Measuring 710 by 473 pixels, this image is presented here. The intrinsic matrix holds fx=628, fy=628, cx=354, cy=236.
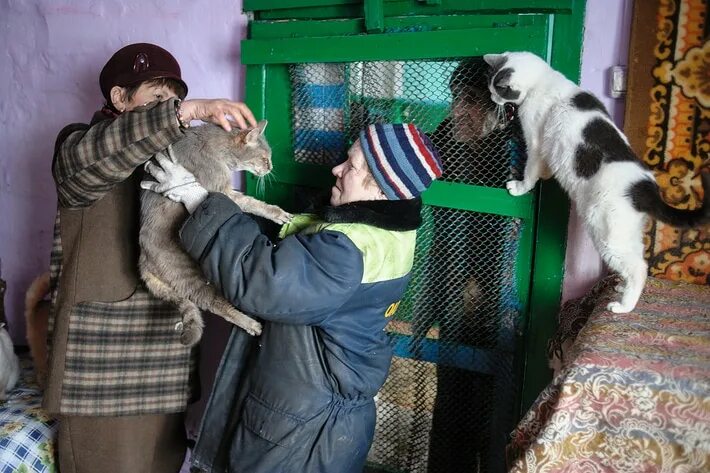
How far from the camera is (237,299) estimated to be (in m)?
1.37

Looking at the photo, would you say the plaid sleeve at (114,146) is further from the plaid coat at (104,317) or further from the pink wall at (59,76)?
the pink wall at (59,76)

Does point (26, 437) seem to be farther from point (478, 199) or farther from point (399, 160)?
point (478, 199)

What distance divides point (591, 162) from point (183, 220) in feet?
3.25

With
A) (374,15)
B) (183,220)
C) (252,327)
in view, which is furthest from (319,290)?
(374,15)

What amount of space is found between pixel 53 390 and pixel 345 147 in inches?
42.3

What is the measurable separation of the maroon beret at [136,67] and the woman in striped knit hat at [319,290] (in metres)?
0.32

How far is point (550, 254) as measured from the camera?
170cm

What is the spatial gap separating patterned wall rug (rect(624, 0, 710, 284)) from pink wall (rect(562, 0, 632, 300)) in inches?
1.6

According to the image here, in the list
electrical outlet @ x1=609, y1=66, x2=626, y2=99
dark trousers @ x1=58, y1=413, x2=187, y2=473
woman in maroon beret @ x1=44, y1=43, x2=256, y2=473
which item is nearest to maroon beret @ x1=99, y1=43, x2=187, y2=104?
woman in maroon beret @ x1=44, y1=43, x2=256, y2=473

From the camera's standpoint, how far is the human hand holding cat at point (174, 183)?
4.99 ft

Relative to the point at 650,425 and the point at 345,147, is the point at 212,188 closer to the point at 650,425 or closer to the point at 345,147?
the point at 345,147

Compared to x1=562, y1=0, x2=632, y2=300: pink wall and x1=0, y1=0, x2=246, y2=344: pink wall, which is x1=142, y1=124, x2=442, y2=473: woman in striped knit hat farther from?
x1=0, y1=0, x2=246, y2=344: pink wall

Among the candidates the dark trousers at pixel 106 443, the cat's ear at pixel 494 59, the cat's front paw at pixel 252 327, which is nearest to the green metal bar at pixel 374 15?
the cat's ear at pixel 494 59

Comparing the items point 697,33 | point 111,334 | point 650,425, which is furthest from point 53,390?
point 697,33
